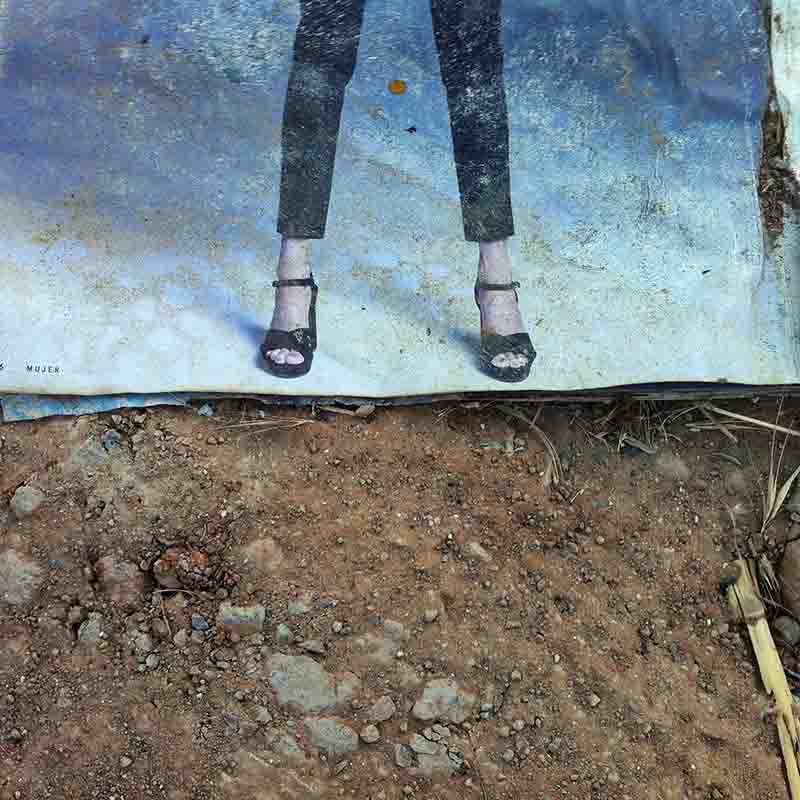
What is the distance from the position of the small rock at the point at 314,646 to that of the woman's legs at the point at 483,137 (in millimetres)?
647

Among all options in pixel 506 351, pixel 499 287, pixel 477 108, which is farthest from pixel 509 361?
pixel 477 108

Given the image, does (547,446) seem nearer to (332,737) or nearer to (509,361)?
(509,361)

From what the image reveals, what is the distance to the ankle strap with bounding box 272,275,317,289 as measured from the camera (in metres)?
1.60

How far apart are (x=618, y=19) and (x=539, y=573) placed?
112cm

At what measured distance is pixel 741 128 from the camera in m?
1.59

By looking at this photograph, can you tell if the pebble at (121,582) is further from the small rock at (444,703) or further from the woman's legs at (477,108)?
the woman's legs at (477,108)

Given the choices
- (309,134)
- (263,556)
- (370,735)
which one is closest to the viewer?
(370,735)

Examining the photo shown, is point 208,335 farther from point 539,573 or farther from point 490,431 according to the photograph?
point 539,573

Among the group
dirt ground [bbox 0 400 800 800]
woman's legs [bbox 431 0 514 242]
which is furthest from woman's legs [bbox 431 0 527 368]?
dirt ground [bbox 0 400 800 800]

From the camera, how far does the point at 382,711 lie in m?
1.40

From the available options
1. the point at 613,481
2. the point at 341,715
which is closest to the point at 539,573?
the point at 613,481

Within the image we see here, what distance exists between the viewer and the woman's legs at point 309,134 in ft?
5.10

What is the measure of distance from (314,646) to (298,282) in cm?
72

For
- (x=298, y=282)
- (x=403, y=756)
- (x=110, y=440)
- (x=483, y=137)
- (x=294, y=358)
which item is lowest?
(x=403, y=756)
